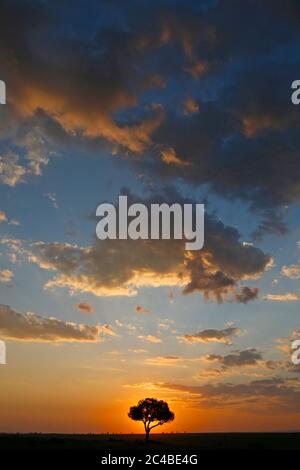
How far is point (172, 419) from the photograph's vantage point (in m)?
130
